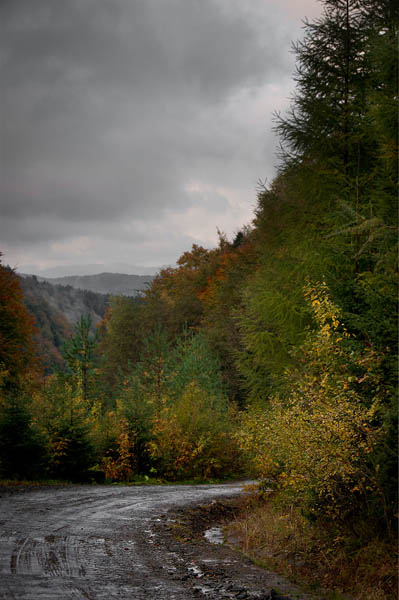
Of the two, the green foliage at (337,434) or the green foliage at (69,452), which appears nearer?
the green foliage at (337,434)

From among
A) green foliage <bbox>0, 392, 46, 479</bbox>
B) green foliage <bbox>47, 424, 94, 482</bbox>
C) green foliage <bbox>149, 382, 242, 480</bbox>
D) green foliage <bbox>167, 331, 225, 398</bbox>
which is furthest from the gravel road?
green foliage <bbox>167, 331, 225, 398</bbox>

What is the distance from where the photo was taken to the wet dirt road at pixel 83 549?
21.3 ft

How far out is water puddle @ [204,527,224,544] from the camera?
10484 mm

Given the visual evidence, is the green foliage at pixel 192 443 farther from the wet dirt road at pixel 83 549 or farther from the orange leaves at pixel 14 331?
the orange leaves at pixel 14 331

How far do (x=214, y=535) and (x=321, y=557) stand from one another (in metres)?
3.70

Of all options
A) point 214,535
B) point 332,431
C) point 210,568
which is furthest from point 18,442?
point 332,431

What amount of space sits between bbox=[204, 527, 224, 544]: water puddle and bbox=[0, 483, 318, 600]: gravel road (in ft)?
1.46

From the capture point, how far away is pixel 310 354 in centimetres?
990

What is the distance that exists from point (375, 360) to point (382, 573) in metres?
2.74

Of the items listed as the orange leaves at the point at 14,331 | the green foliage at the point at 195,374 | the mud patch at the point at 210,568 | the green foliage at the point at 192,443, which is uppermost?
the orange leaves at the point at 14,331

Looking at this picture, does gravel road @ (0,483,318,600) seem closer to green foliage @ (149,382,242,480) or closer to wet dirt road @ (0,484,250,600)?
wet dirt road @ (0,484,250,600)

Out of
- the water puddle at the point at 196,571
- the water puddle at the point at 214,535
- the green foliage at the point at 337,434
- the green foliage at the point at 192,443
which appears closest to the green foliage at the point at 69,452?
the green foliage at the point at 192,443

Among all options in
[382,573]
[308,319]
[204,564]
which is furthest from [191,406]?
[382,573]

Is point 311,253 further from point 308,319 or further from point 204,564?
point 204,564
